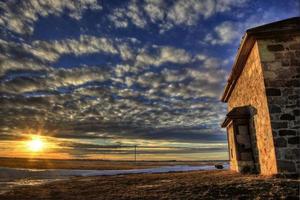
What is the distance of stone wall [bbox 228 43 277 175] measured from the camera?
9.37 m

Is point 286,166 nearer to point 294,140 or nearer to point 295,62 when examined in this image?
point 294,140

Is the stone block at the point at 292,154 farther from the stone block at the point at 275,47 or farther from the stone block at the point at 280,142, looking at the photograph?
the stone block at the point at 275,47

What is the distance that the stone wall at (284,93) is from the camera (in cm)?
880

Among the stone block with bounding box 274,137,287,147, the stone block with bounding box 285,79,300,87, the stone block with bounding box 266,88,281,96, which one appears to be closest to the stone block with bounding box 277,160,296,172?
the stone block with bounding box 274,137,287,147

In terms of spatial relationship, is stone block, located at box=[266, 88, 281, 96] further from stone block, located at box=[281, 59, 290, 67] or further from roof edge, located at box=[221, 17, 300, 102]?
roof edge, located at box=[221, 17, 300, 102]

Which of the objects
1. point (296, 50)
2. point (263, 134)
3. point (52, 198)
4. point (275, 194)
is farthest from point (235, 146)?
point (52, 198)

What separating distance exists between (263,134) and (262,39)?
3.45 meters

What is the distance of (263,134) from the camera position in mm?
10086

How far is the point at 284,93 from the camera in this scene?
9281 millimetres

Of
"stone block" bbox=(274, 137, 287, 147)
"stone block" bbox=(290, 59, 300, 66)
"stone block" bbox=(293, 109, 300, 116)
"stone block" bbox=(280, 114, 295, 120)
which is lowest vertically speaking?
"stone block" bbox=(274, 137, 287, 147)

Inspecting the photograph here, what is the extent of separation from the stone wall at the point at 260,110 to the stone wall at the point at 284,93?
0.19 meters

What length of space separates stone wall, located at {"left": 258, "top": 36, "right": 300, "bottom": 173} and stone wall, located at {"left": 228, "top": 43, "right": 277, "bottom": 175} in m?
0.19

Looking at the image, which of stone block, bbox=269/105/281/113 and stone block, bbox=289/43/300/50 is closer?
stone block, bbox=269/105/281/113

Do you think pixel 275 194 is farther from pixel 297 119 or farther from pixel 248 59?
pixel 248 59
